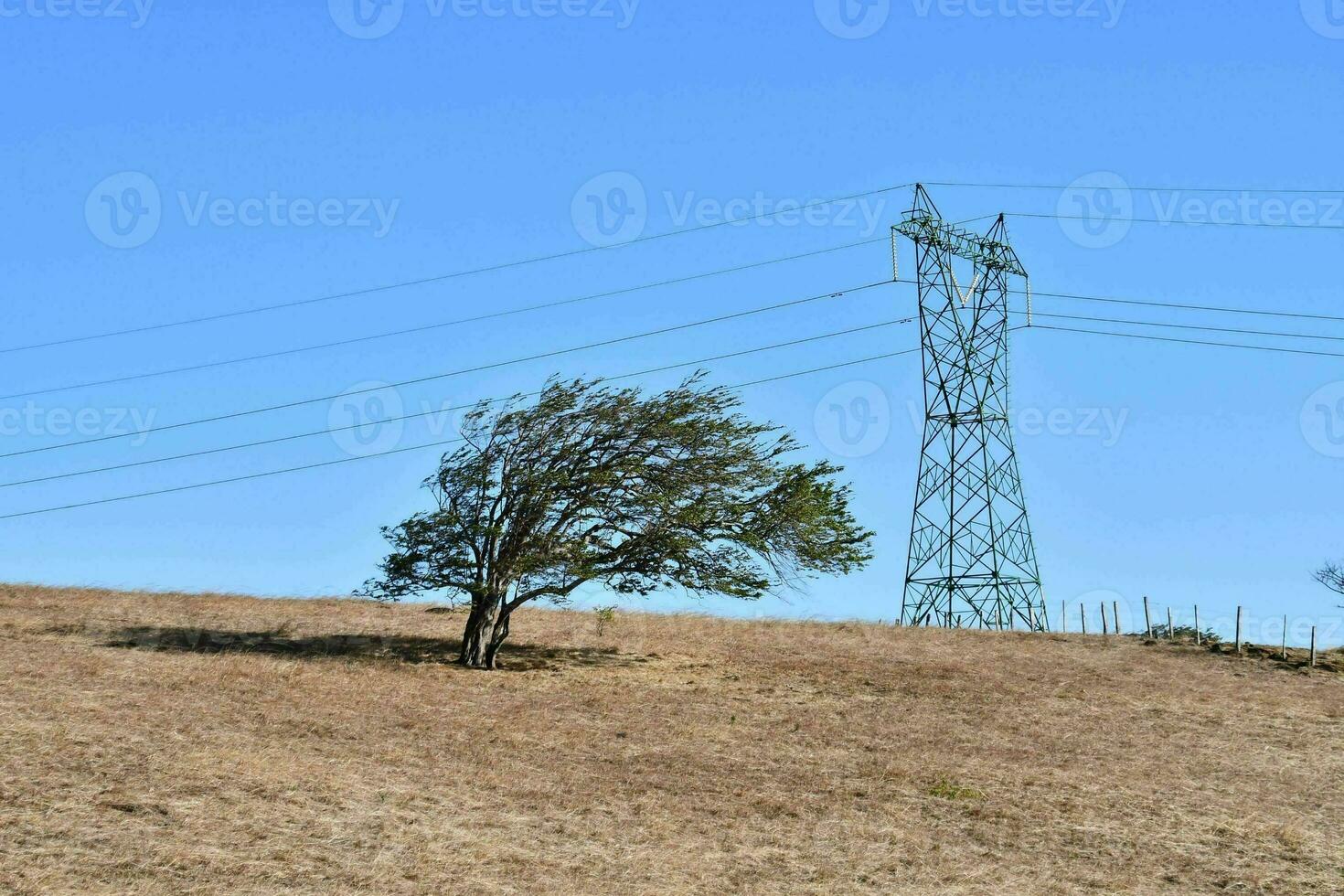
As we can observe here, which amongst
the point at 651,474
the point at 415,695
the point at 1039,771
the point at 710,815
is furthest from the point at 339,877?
the point at 651,474

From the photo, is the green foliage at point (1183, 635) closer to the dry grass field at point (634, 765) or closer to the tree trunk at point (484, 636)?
the dry grass field at point (634, 765)

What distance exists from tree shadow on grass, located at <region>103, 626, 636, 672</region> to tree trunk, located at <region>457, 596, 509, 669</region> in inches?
25.0

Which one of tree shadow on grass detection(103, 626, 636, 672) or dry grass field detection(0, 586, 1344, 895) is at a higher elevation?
tree shadow on grass detection(103, 626, 636, 672)

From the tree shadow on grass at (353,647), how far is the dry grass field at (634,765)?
0.19 m

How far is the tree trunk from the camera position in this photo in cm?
4066

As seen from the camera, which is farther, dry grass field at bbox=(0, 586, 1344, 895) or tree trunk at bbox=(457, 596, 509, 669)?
tree trunk at bbox=(457, 596, 509, 669)

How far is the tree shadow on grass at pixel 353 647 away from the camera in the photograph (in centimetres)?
3994

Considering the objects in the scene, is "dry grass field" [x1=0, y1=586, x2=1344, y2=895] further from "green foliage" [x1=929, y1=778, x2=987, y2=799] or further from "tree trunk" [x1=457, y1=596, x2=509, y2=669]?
"tree trunk" [x1=457, y1=596, x2=509, y2=669]

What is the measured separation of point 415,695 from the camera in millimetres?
34719

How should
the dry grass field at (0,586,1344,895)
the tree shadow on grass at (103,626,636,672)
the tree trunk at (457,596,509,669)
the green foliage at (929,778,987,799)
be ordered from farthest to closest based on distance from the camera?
1. the tree trunk at (457,596,509,669)
2. the tree shadow on grass at (103,626,636,672)
3. the green foliage at (929,778,987,799)
4. the dry grass field at (0,586,1344,895)

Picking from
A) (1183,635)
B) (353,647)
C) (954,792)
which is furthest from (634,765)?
(1183,635)

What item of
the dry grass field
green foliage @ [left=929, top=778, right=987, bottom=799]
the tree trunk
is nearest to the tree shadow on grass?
the dry grass field

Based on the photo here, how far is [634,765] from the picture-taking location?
1159 inches

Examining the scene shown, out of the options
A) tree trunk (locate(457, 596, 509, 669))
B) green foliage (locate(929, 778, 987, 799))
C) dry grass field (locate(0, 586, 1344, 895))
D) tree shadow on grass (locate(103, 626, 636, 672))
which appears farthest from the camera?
tree trunk (locate(457, 596, 509, 669))
